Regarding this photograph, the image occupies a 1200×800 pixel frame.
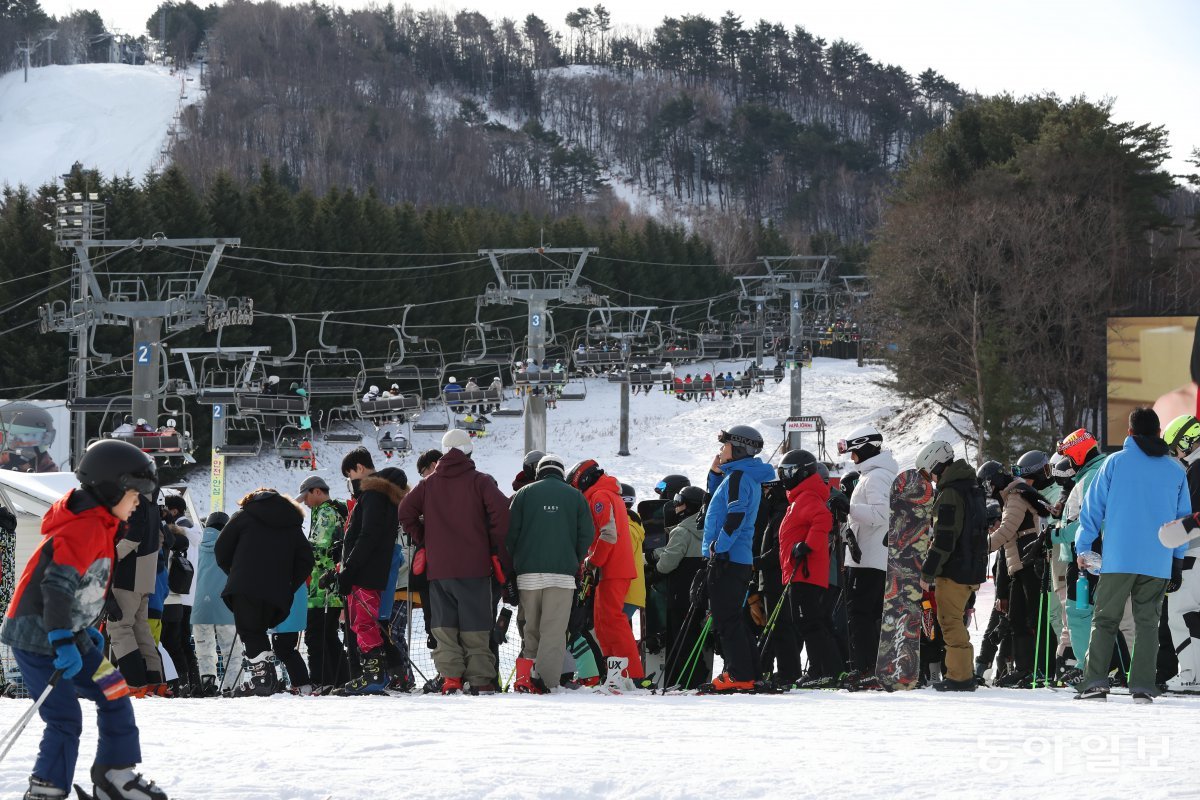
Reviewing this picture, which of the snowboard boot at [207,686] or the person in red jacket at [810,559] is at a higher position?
the person in red jacket at [810,559]

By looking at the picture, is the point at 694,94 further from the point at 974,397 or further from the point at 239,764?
the point at 239,764

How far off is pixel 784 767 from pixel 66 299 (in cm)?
5151

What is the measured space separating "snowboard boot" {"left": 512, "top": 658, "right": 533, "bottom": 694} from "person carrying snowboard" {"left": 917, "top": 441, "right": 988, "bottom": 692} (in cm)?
248

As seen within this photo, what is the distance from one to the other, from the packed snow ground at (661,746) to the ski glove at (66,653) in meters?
0.63

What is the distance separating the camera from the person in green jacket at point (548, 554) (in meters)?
9.70

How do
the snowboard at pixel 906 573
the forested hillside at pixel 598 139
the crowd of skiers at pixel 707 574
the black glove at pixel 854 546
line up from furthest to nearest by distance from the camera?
the forested hillside at pixel 598 139, the black glove at pixel 854 546, the snowboard at pixel 906 573, the crowd of skiers at pixel 707 574

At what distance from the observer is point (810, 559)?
394 inches

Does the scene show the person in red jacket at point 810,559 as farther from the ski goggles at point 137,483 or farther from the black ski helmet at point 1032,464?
the ski goggles at point 137,483

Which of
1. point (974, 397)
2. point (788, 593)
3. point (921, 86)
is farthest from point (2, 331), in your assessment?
point (921, 86)

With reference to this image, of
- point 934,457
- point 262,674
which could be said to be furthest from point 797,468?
point 262,674

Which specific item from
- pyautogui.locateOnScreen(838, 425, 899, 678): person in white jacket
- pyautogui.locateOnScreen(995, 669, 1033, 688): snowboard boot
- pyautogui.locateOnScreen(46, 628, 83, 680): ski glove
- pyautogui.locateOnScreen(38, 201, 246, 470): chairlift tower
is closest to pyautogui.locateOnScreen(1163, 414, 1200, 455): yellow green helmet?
pyautogui.locateOnScreen(838, 425, 899, 678): person in white jacket

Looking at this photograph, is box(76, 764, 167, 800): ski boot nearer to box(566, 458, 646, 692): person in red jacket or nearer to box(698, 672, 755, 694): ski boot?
box(698, 672, 755, 694): ski boot

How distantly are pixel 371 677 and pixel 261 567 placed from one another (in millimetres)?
973

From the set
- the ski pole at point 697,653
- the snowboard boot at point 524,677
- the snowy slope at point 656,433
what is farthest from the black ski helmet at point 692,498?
the snowy slope at point 656,433
